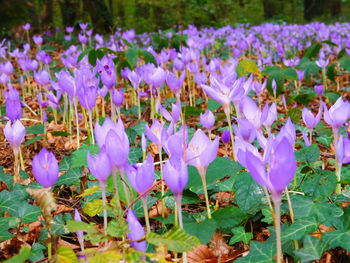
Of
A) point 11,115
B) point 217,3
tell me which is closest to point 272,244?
point 11,115

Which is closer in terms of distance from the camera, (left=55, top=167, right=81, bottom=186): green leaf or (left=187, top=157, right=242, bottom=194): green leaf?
(left=187, top=157, right=242, bottom=194): green leaf

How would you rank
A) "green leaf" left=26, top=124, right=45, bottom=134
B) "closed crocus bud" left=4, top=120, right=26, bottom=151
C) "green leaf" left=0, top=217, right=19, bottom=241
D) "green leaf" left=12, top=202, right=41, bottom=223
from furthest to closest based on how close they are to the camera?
"green leaf" left=26, top=124, right=45, bottom=134, "closed crocus bud" left=4, top=120, right=26, bottom=151, "green leaf" left=12, top=202, right=41, bottom=223, "green leaf" left=0, top=217, right=19, bottom=241

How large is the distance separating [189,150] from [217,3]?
1687 centimetres

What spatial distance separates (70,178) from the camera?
2.13 metres

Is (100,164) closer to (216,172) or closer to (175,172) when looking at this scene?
(175,172)

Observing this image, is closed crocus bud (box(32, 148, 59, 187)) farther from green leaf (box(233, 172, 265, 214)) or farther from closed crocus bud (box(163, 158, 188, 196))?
green leaf (box(233, 172, 265, 214))

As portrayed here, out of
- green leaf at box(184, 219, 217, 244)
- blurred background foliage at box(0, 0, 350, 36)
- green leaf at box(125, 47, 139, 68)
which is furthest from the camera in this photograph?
blurred background foliage at box(0, 0, 350, 36)

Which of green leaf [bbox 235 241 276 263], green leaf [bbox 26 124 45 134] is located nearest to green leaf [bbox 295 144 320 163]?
green leaf [bbox 235 241 276 263]

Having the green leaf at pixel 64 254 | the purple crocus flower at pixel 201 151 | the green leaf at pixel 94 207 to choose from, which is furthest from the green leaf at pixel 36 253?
the purple crocus flower at pixel 201 151

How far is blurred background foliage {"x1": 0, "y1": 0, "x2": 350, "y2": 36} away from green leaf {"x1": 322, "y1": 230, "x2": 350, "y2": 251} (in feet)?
15.3

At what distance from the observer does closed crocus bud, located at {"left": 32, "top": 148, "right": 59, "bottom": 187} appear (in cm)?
135

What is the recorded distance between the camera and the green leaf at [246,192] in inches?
62.0

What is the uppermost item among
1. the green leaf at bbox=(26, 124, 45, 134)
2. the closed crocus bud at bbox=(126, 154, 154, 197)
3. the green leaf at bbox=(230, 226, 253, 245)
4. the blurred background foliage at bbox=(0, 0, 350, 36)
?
the blurred background foliage at bbox=(0, 0, 350, 36)

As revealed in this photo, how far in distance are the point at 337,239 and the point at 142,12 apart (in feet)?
64.0
